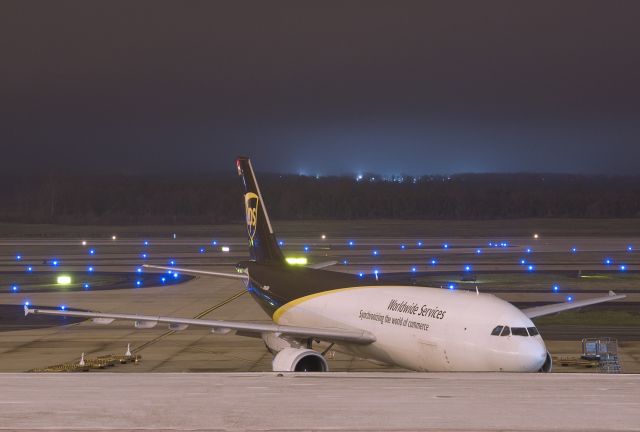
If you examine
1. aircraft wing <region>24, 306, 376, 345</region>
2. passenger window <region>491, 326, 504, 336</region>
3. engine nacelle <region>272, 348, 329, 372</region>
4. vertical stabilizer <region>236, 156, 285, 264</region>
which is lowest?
engine nacelle <region>272, 348, 329, 372</region>

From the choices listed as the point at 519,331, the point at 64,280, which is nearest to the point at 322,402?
the point at 519,331

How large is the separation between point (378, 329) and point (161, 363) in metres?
11.0

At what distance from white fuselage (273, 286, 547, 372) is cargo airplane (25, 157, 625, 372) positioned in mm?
30

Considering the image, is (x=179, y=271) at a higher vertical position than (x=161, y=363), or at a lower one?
higher

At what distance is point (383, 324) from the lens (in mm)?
32156

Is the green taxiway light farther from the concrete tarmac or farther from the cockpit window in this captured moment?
the cockpit window

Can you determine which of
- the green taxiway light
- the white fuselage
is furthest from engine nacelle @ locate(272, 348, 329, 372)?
the green taxiway light

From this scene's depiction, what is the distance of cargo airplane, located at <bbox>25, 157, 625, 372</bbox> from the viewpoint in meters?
28.0

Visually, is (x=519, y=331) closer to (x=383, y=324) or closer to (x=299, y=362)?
(x=383, y=324)

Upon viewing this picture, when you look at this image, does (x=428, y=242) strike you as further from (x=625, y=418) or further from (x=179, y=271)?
(x=625, y=418)

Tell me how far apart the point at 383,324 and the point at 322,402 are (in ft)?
40.6

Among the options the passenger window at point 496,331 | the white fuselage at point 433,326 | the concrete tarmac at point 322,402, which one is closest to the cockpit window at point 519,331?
the white fuselage at point 433,326

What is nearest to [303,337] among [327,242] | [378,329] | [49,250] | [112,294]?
[378,329]

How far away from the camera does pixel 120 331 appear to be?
48.8 metres
